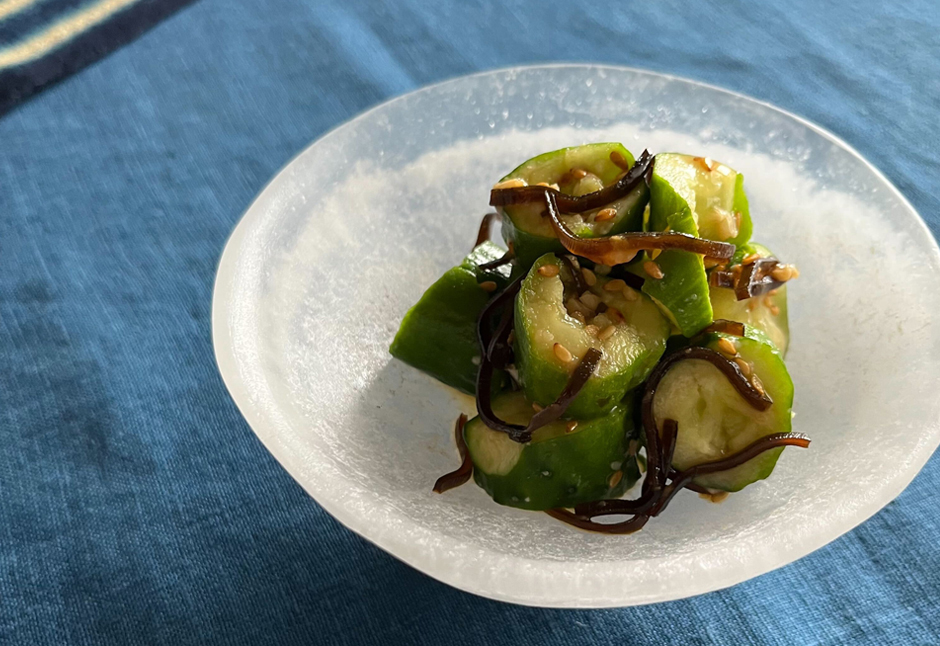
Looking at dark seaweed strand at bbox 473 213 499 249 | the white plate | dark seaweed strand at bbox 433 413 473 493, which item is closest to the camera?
the white plate

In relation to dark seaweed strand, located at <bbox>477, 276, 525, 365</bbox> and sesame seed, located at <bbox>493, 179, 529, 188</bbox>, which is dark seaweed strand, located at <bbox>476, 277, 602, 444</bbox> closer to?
dark seaweed strand, located at <bbox>477, 276, 525, 365</bbox>

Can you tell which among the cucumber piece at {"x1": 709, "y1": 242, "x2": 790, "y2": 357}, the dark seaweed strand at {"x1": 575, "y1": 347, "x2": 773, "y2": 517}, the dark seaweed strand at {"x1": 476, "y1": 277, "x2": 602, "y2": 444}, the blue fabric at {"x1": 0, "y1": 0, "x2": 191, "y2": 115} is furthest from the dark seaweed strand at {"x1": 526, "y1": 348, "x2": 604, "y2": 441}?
the blue fabric at {"x1": 0, "y1": 0, "x2": 191, "y2": 115}

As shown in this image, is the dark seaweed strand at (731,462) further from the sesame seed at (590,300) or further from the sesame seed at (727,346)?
the sesame seed at (590,300)

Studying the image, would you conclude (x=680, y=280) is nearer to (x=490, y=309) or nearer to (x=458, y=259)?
(x=490, y=309)


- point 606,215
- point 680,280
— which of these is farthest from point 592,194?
point 680,280

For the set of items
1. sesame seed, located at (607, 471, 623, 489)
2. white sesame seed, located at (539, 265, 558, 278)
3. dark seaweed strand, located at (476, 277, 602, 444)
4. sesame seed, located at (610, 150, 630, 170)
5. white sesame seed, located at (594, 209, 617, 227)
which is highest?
sesame seed, located at (610, 150, 630, 170)

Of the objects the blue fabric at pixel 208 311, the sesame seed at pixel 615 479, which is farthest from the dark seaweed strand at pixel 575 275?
the blue fabric at pixel 208 311

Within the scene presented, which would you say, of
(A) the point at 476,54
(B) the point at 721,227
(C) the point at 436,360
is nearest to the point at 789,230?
(B) the point at 721,227
